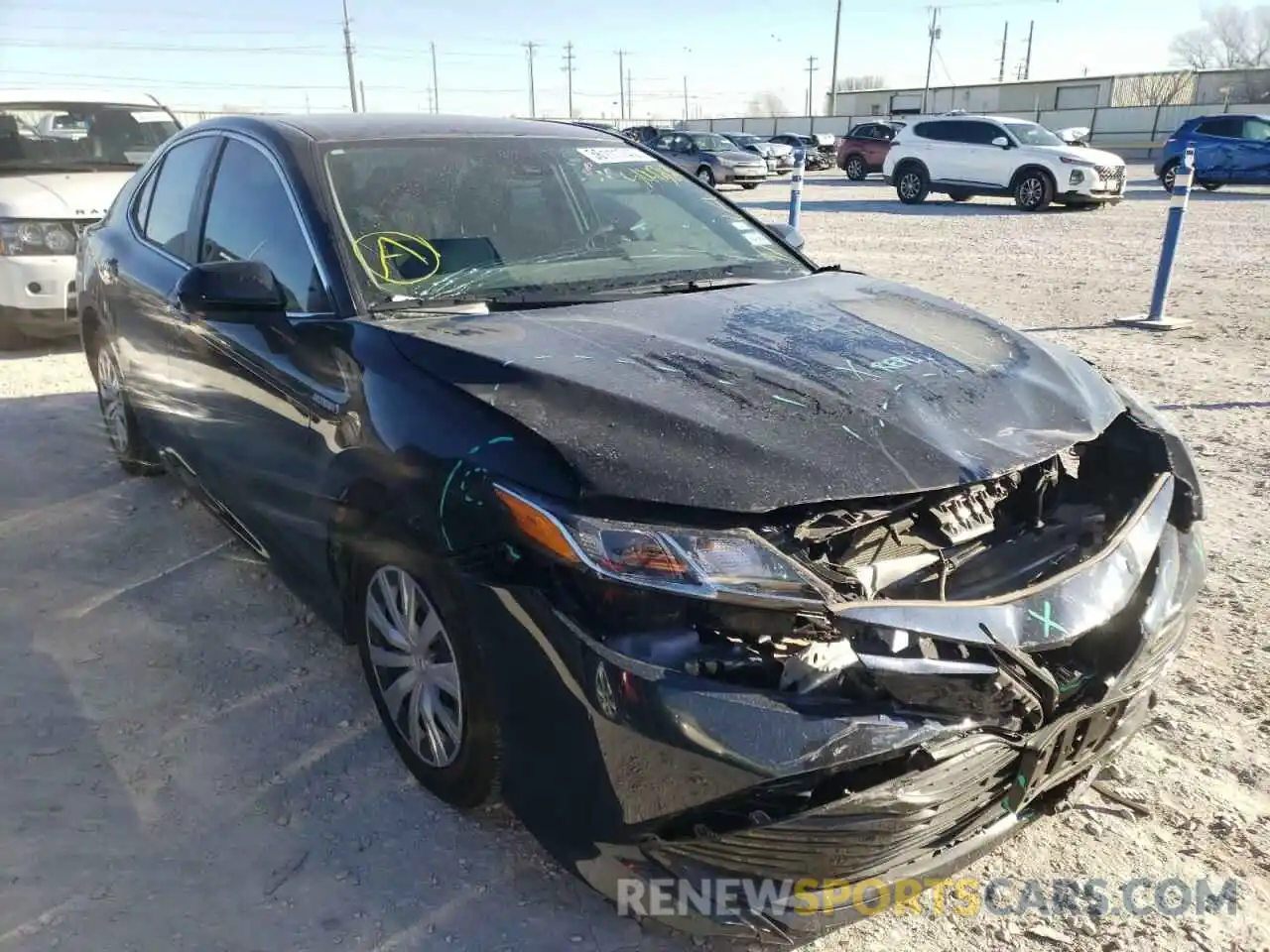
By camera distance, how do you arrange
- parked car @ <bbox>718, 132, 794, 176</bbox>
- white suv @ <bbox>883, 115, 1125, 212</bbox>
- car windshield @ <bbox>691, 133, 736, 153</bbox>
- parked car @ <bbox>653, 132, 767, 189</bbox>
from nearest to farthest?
1. white suv @ <bbox>883, 115, 1125, 212</bbox>
2. parked car @ <bbox>653, 132, 767, 189</bbox>
3. car windshield @ <bbox>691, 133, 736, 153</bbox>
4. parked car @ <bbox>718, 132, 794, 176</bbox>

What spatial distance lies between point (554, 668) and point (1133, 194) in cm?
2440

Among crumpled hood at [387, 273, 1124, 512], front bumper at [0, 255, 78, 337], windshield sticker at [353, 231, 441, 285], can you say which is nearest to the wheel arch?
front bumper at [0, 255, 78, 337]

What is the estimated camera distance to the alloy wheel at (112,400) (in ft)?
14.9

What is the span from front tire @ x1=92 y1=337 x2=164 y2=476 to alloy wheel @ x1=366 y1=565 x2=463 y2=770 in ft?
7.41

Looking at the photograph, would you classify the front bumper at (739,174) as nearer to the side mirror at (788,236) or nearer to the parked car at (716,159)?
the parked car at (716,159)

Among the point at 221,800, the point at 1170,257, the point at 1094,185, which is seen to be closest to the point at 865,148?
the point at 1094,185

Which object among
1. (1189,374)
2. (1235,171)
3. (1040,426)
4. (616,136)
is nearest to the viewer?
(1040,426)

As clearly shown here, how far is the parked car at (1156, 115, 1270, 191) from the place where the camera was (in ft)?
68.9

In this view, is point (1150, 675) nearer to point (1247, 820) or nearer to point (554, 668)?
point (1247, 820)

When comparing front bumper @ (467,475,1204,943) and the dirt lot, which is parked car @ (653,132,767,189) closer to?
the dirt lot

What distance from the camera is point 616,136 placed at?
159 inches

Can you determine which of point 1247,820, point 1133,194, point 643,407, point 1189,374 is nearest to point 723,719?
point 643,407

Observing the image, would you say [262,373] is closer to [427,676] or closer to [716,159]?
[427,676]

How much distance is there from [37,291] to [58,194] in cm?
73
